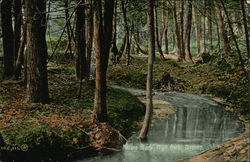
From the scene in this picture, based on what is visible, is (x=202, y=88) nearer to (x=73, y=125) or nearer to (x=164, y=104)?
(x=164, y=104)

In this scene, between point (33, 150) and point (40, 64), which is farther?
point (40, 64)

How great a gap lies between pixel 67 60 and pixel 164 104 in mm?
13197

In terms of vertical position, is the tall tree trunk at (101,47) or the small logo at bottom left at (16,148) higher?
the tall tree trunk at (101,47)

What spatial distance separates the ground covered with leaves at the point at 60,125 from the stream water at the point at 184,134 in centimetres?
57

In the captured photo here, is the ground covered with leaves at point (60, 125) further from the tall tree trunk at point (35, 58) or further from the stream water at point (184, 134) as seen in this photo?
the stream water at point (184, 134)

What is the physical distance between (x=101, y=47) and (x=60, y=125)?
2.51m

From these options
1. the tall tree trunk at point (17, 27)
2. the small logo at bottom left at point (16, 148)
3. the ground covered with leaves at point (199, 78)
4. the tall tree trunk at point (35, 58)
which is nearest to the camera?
the small logo at bottom left at point (16, 148)

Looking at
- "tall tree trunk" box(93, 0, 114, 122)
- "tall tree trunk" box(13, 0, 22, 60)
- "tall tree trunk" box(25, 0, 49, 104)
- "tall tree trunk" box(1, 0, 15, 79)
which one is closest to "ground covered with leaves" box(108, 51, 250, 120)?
"tall tree trunk" box(93, 0, 114, 122)

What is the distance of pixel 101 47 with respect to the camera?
375 inches

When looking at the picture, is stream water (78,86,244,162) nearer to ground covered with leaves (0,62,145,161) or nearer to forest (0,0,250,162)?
forest (0,0,250,162)

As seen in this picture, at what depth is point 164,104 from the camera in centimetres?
1576

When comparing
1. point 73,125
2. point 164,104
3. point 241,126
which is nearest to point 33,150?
point 73,125

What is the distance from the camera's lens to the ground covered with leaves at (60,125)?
27.3ft

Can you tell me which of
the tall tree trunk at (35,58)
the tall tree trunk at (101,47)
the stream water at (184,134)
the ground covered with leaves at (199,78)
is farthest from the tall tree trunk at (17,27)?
the ground covered with leaves at (199,78)
